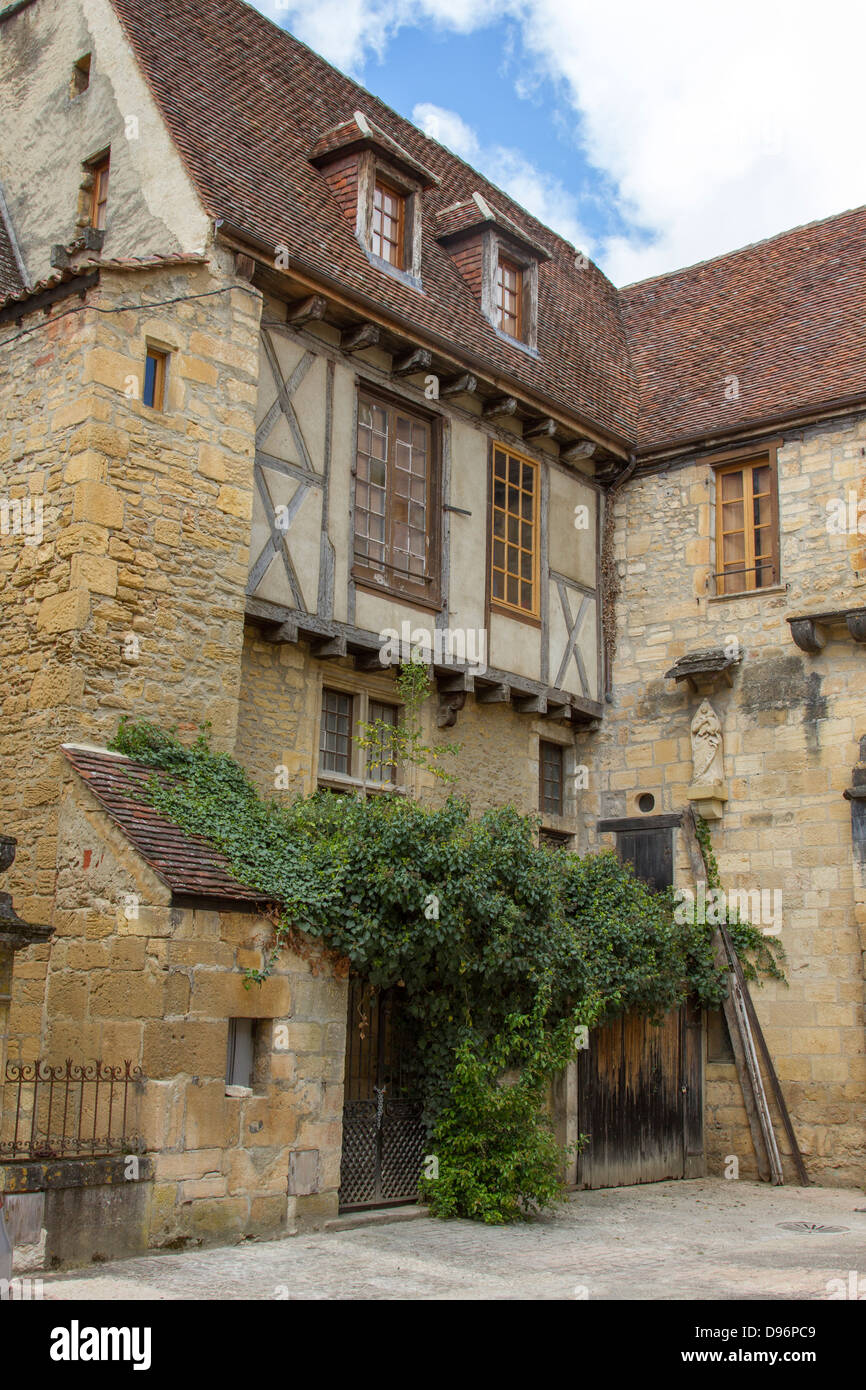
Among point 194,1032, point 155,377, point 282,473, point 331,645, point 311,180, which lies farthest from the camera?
point 311,180

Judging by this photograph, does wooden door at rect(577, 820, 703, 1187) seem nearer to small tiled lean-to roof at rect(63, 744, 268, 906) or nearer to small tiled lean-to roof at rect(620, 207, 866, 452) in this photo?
small tiled lean-to roof at rect(63, 744, 268, 906)

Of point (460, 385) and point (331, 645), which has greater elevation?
point (460, 385)

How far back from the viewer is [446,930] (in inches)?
318

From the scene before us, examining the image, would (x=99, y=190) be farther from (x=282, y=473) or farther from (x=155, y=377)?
(x=282, y=473)

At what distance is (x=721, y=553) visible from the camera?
42.2ft

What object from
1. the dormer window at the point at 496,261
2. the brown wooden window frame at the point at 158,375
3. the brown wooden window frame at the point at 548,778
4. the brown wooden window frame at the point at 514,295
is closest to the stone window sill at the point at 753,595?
the brown wooden window frame at the point at 548,778

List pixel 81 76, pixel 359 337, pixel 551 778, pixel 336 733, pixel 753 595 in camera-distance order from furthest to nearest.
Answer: pixel 551 778 < pixel 753 595 < pixel 81 76 < pixel 336 733 < pixel 359 337

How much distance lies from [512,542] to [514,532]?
10 cm

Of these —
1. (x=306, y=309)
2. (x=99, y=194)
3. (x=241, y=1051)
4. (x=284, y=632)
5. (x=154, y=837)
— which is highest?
(x=99, y=194)

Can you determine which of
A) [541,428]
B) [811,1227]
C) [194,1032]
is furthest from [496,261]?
[811,1227]

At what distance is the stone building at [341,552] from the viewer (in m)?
7.66

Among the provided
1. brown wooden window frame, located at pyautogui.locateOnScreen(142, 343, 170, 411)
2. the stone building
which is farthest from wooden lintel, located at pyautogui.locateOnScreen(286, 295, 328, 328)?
brown wooden window frame, located at pyautogui.locateOnScreen(142, 343, 170, 411)

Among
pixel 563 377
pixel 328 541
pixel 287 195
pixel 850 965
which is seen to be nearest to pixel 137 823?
pixel 328 541
